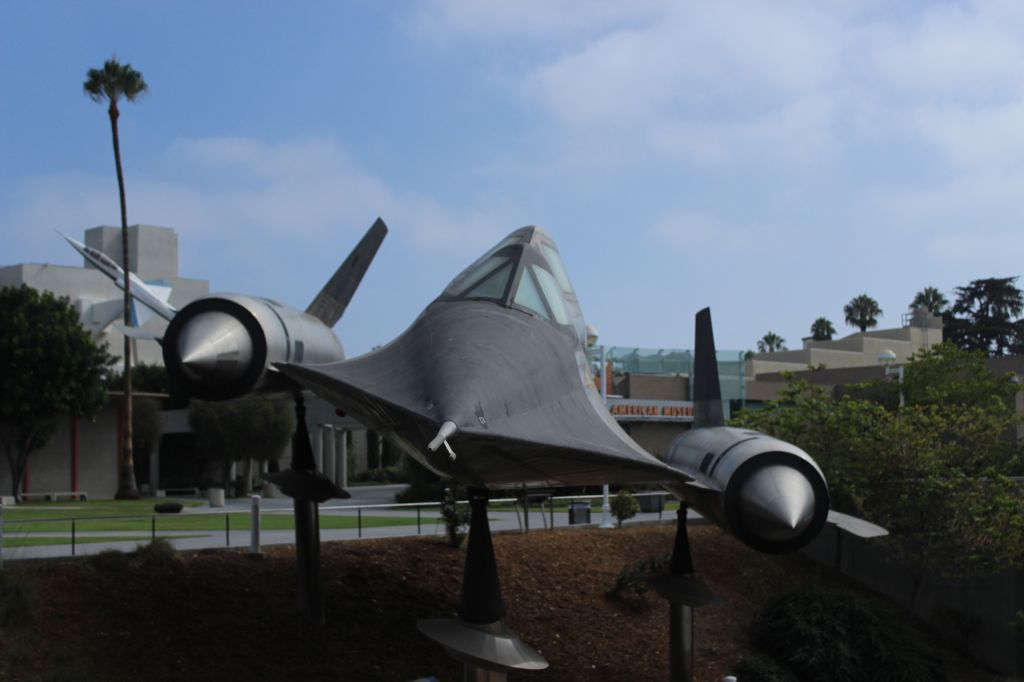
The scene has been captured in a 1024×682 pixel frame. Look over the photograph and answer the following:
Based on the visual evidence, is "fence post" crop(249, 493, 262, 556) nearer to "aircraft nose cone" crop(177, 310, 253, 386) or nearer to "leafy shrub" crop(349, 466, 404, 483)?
"aircraft nose cone" crop(177, 310, 253, 386)

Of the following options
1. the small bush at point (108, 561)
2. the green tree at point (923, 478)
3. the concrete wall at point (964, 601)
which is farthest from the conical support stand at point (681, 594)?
the green tree at point (923, 478)

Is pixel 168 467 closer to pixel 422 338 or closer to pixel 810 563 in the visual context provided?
pixel 810 563

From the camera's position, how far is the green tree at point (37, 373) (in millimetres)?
45844

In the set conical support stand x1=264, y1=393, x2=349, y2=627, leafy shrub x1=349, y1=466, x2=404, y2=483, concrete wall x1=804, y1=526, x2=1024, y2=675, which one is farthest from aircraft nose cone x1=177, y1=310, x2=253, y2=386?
leafy shrub x1=349, y1=466, x2=404, y2=483

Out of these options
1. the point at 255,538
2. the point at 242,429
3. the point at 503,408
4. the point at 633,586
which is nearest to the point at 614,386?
the point at 242,429

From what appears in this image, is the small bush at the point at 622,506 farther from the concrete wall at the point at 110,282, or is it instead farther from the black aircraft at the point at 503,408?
the concrete wall at the point at 110,282

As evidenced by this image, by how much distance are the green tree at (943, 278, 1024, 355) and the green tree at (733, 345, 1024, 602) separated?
243ft

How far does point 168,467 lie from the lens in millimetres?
68125

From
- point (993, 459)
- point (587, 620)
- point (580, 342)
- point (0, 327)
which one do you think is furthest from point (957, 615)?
Answer: point (0, 327)

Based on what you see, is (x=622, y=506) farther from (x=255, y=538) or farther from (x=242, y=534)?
(x=255, y=538)

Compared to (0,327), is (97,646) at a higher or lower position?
lower

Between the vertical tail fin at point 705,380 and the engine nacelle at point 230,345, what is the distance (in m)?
4.45

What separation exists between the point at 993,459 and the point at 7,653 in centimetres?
1863

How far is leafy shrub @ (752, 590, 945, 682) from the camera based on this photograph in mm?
17000
